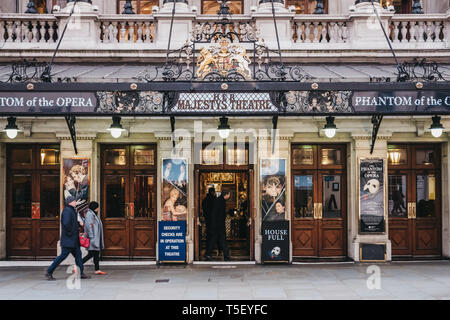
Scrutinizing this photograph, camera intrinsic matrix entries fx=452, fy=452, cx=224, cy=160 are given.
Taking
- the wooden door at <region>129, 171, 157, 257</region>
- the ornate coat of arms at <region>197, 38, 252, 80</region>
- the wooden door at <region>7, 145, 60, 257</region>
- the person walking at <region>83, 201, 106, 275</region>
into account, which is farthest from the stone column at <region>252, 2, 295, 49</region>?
the wooden door at <region>7, 145, 60, 257</region>

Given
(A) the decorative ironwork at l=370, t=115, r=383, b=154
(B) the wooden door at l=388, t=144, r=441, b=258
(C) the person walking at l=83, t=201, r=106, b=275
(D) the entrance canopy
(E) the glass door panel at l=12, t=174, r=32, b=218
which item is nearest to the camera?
(D) the entrance canopy

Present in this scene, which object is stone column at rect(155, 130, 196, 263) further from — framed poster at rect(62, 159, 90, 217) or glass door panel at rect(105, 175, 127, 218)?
framed poster at rect(62, 159, 90, 217)

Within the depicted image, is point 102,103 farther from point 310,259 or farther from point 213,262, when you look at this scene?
point 310,259

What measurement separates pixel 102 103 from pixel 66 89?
0.78m

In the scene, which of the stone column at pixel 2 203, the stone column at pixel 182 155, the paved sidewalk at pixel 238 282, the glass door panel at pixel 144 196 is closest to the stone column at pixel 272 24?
the stone column at pixel 182 155

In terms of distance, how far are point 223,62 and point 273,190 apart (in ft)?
12.7

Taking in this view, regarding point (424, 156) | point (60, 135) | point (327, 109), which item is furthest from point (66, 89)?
point (424, 156)

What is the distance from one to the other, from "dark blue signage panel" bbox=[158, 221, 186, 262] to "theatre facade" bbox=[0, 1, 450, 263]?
27mm

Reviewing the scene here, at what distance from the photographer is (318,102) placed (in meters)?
9.63

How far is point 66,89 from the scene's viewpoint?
9.44 metres

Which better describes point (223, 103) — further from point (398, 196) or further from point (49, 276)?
point (398, 196)

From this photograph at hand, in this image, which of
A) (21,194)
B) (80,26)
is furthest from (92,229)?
(80,26)

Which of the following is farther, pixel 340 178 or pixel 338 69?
pixel 340 178

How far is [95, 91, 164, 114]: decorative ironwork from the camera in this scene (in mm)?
9602
